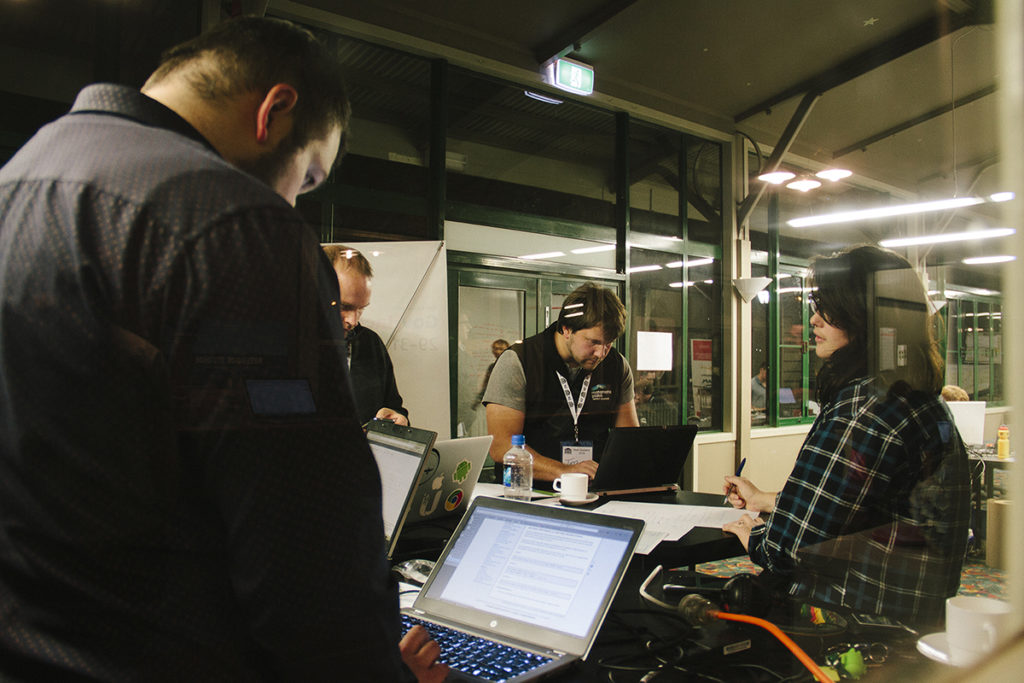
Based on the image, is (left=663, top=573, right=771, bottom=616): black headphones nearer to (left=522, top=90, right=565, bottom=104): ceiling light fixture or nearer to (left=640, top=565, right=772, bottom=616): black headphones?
(left=640, top=565, right=772, bottom=616): black headphones

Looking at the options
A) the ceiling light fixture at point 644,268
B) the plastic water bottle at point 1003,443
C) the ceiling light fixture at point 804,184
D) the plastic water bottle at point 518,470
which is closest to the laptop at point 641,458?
the plastic water bottle at point 518,470

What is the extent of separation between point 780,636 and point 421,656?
0.65 meters

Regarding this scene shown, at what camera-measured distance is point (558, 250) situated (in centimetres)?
433

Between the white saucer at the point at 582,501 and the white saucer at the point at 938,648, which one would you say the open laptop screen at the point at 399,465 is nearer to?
the white saucer at the point at 582,501

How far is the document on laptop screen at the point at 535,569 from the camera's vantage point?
0.97 meters

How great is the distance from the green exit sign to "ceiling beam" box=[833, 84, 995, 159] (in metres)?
1.68

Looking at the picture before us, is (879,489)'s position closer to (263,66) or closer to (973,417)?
(973,417)

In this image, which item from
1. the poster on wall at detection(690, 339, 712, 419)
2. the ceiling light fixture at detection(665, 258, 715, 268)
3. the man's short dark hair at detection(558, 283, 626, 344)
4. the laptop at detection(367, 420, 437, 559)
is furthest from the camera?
the poster on wall at detection(690, 339, 712, 419)

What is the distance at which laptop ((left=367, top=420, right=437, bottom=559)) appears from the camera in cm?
133

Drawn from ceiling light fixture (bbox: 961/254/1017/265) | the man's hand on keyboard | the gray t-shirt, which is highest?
ceiling light fixture (bbox: 961/254/1017/265)

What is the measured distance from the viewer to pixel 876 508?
1.40 m

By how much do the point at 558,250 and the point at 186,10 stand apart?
2777 mm

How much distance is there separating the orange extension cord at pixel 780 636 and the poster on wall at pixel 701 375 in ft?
13.8

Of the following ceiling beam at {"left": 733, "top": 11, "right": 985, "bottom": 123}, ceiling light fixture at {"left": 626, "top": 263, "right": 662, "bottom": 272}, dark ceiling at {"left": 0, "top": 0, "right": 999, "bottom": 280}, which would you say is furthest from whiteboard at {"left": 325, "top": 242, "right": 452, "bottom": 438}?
ceiling beam at {"left": 733, "top": 11, "right": 985, "bottom": 123}
